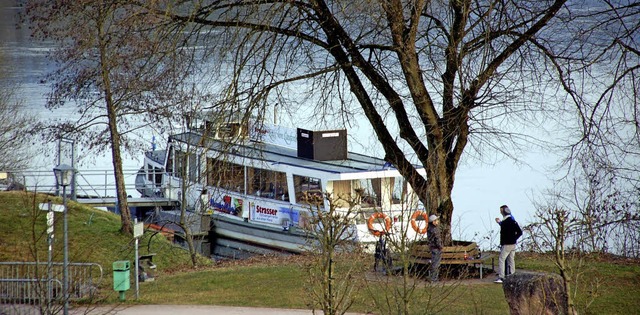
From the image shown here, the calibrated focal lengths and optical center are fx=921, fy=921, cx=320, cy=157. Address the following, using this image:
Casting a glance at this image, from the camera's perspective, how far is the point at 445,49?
15133 millimetres

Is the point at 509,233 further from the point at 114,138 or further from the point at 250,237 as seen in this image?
the point at 250,237

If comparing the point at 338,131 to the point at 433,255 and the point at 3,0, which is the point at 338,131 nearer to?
the point at 433,255

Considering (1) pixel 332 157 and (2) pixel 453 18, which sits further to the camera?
(1) pixel 332 157

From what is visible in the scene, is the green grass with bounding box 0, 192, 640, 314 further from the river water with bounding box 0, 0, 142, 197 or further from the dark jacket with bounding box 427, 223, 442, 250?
the river water with bounding box 0, 0, 142, 197

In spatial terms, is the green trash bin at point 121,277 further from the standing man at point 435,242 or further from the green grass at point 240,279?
the standing man at point 435,242

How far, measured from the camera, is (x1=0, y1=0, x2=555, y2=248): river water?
27219 millimetres

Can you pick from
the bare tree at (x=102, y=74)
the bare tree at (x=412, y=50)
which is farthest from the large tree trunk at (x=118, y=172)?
the bare tree at (x=412, y=50)

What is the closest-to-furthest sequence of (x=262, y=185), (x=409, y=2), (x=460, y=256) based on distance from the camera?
(x=409, y=2), (x=460, y=256), (x=262, y=185)

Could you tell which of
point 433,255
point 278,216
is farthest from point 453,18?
point 278,216

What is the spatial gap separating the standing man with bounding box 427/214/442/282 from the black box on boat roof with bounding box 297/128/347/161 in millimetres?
11269

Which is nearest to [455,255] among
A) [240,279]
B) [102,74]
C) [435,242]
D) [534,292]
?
[435,242]

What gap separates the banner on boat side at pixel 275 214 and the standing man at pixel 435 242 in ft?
39.0

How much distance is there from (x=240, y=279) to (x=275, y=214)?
35.5 ft

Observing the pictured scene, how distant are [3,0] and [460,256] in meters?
67.2
